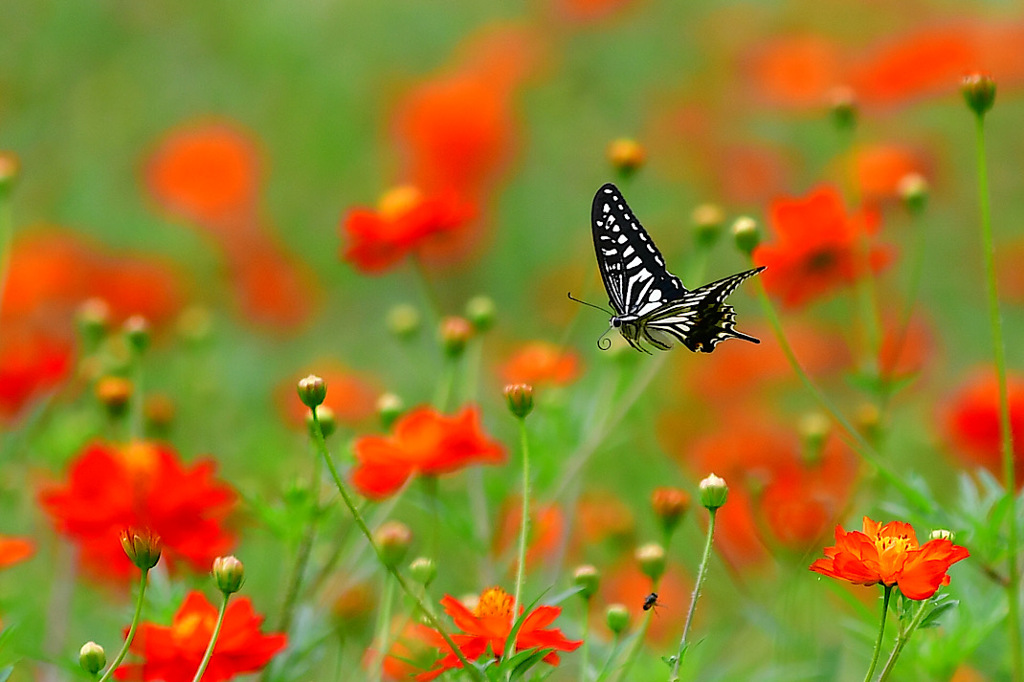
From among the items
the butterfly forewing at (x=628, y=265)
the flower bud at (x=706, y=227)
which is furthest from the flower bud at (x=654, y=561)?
the flower bud at (x=706, y=227)

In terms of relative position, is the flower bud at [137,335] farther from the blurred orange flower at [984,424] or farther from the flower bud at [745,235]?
the blurred orange flower at [984,424]

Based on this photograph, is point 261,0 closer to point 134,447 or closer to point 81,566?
point 81,566

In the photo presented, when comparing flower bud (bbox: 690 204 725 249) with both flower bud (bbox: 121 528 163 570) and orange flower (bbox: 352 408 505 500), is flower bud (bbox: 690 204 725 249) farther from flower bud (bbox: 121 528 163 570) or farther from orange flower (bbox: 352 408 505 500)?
flower bud (bbox: 121 528 163 570)

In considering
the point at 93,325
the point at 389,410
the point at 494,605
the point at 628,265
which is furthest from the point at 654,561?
the point at 93,325

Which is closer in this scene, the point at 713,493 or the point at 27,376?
the point at 713,493

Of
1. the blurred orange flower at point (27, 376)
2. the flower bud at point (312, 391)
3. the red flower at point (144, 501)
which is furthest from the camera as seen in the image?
the blurred orange flower at point (27, 376)

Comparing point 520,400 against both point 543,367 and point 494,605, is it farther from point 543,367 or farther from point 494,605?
point 543,367

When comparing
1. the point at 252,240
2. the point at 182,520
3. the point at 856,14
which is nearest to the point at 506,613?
the point at 182,520
